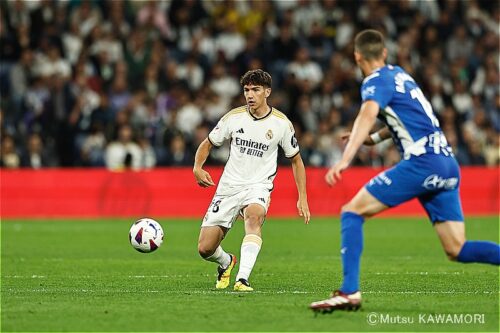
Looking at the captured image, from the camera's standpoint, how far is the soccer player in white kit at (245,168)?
1202 cm

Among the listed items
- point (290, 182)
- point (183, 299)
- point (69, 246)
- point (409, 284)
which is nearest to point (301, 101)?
point (290, 182)

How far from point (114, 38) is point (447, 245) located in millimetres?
18385

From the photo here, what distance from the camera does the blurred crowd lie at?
25078 mm

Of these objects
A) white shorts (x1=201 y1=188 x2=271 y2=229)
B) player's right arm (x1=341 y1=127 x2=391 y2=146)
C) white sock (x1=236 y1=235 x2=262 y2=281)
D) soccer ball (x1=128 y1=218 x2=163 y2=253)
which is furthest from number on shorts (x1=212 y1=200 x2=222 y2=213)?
player's right arm (x1=341 y1=127 x2=391 y2=146)

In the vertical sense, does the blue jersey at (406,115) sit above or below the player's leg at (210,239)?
above

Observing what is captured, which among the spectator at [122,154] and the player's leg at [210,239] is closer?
the player's leg at [210,239]

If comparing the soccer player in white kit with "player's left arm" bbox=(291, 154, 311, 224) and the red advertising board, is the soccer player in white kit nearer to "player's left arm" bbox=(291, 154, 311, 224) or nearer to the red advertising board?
"player's left arm" bbox=(291, 154, 311, 224)

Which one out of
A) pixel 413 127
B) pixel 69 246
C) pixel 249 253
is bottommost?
pixel 69 246

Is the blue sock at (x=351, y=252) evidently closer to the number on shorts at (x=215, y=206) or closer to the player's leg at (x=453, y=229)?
the player's leg at (x=453, y=229)

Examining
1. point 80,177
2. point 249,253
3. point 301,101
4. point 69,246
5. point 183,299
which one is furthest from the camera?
point 301,101

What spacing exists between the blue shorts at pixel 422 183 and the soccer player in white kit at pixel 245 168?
2.48 meters

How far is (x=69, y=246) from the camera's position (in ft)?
59.7

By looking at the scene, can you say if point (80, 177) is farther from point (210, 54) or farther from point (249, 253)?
point (249, 253)

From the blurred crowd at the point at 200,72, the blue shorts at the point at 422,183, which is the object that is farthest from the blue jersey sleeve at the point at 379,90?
the blurred crowd at the point at 200,72
